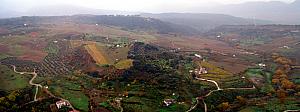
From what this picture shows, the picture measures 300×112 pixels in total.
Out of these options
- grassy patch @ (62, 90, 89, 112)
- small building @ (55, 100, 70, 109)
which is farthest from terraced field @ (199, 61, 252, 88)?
small building @ (55, 100, 70, 109)

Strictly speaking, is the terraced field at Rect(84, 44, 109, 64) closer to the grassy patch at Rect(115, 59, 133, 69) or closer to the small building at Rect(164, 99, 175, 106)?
the grassy patch at Rect(115, 59, 133, 69)

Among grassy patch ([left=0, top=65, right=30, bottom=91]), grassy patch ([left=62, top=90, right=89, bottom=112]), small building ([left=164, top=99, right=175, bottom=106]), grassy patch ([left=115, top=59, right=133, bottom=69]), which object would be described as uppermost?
grassy patch ([left=115, top=59, right=133, bottom=69])

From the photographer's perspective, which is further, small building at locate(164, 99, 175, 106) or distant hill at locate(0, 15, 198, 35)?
distant hill at locate(0, 15, 198, 35)

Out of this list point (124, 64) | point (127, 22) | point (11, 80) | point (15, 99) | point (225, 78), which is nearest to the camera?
point (15, 99)

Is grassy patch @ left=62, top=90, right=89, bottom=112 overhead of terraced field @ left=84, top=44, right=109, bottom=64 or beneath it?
beneath

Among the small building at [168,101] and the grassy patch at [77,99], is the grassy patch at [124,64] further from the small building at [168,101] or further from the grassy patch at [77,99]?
the small building at [168,101]

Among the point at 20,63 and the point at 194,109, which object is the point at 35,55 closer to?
the point at 20,63

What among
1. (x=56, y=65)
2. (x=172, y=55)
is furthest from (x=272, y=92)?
(x=56, y=65)

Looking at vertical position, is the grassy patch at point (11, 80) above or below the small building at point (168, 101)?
above

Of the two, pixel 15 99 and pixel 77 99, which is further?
pixel 77 99

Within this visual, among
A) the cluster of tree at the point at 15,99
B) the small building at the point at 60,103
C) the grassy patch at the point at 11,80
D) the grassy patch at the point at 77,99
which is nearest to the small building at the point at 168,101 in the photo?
the grassy patch at the point at 77,99

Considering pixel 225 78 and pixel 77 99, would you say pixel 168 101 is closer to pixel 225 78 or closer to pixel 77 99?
pixel 77 99

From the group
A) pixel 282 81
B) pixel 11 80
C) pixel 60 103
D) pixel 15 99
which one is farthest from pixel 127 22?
pixel 60 103
